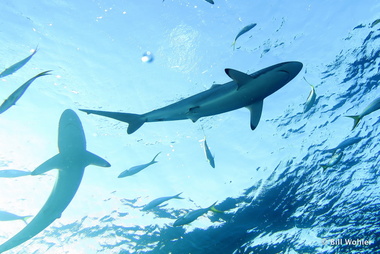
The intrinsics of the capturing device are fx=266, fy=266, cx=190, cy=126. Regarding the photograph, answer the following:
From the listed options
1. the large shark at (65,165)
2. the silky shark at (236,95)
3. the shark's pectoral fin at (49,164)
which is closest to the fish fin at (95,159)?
the large shark at (65,165)

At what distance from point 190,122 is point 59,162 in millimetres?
5640

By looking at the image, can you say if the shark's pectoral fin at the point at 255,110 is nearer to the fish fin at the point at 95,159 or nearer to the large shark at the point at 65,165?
the large shark at the point at 65,165

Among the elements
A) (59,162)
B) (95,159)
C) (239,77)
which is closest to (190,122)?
(95,159)

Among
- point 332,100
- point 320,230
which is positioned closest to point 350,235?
point 320,230

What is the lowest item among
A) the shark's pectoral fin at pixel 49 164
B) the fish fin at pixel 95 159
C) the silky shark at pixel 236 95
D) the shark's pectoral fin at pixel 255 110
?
the shark's pectoral fin at pixel 255 110

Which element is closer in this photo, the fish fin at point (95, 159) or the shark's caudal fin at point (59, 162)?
the shark's caudal fin at point (59, 162)

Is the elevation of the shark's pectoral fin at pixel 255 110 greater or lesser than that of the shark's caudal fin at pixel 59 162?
lesser

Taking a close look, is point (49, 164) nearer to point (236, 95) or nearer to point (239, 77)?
point (236, 95)

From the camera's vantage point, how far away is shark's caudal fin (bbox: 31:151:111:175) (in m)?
7.55

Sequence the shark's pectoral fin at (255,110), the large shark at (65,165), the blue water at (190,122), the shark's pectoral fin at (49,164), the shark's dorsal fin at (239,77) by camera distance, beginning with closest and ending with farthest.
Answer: the shark's dorsal fin at (239,77), the shark's pectoral fin at (255,110), the large shark at (65,165), the shark's pectoral fin at (49,164), the blue water at (190,122)

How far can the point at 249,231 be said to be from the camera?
18.0m

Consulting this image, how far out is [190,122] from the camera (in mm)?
11750

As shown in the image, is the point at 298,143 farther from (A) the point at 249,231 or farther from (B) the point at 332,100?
(A) the point at 249,231

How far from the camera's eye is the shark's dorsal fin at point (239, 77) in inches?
143
